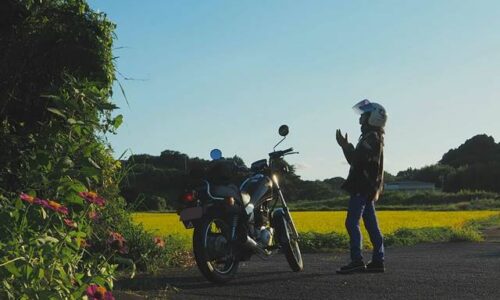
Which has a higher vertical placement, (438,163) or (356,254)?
(438,163)

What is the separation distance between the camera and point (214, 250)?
5.36 m

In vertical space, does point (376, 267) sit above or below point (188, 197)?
below

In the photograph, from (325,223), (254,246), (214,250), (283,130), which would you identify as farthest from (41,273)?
(325,223)

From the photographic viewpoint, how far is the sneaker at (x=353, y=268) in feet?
19.4

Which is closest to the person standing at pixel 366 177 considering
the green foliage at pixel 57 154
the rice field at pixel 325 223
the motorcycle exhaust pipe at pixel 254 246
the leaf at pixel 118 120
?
the motorcycle exhaust pipe at pixel 254 246

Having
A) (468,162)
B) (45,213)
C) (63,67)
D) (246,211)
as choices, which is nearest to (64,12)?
(63,67)

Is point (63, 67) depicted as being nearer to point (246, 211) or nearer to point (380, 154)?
point (246, 211)

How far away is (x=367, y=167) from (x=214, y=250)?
6.35 feet

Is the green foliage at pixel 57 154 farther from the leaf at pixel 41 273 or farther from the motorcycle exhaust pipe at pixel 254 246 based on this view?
the motorcycle exhaust pipe at pixel 254 246

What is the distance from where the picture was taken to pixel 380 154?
6.50 meters

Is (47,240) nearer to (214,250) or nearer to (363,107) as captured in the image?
(214,250)

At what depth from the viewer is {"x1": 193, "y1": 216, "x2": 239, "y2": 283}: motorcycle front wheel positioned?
517 cm

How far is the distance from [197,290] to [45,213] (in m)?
2.27

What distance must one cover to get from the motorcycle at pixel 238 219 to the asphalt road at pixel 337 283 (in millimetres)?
196
